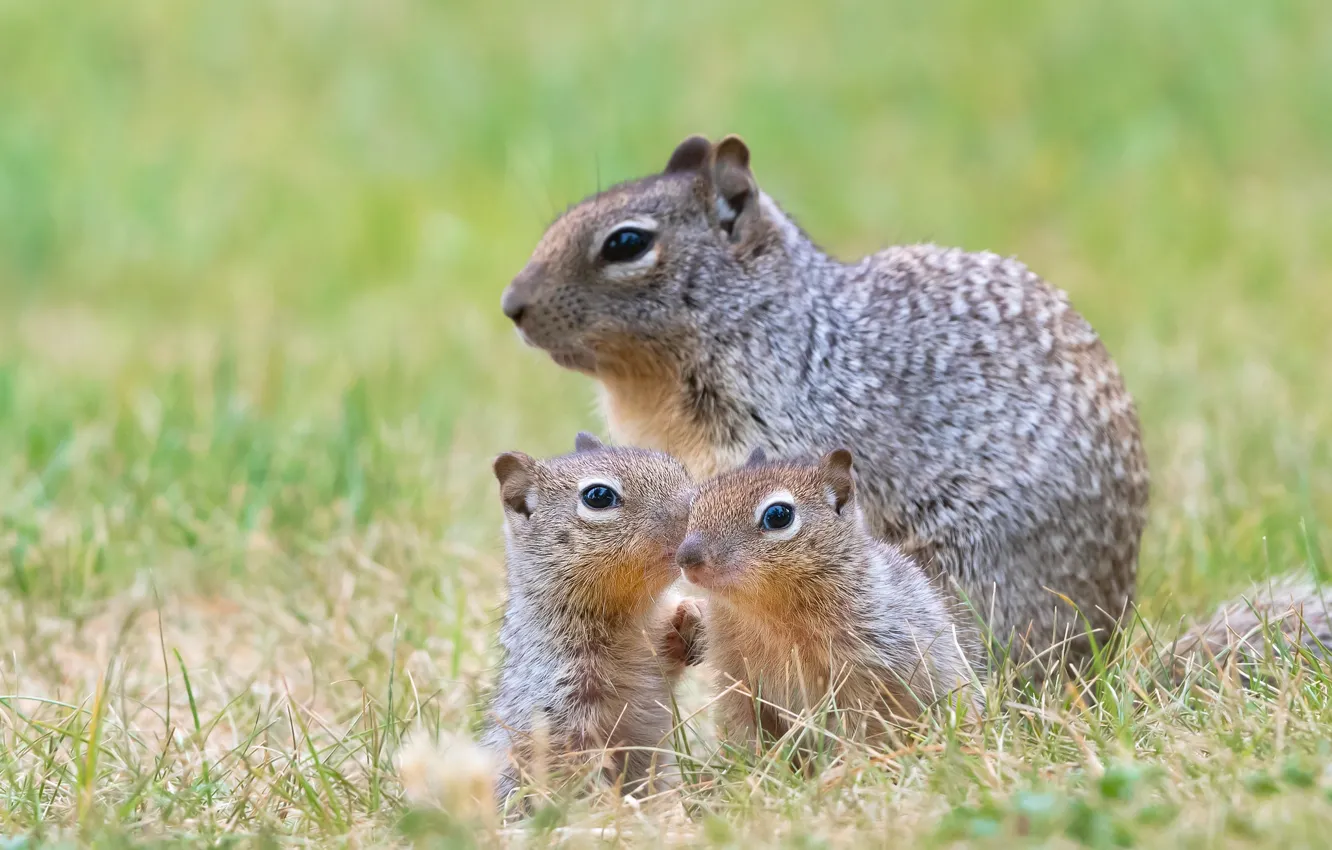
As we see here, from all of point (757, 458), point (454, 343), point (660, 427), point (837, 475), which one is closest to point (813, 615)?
point (837, 475)

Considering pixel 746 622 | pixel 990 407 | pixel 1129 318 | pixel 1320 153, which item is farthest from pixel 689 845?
pixel 1320 153

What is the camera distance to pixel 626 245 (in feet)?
16.6

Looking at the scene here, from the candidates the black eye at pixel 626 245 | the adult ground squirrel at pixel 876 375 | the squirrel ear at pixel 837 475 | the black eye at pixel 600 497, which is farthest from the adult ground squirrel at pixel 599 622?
the black eye at pixel 626 245

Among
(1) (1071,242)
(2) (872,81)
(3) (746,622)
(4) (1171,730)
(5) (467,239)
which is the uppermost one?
(2) (872,81)

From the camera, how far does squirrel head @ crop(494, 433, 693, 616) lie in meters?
4.25

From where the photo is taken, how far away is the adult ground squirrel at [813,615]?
4.14 m

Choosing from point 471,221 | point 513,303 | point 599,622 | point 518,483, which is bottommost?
point 599,622

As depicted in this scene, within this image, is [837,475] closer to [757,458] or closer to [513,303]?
[757,458]

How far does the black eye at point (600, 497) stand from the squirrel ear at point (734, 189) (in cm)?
119

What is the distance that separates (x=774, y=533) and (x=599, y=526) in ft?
1.57

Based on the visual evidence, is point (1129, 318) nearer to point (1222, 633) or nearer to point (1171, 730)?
point (1222, 633)

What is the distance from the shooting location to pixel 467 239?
10.7 meters

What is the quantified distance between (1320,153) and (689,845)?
1011 cm

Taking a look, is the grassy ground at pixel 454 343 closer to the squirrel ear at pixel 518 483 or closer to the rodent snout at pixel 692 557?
the rodent snout at pixel 692 557
